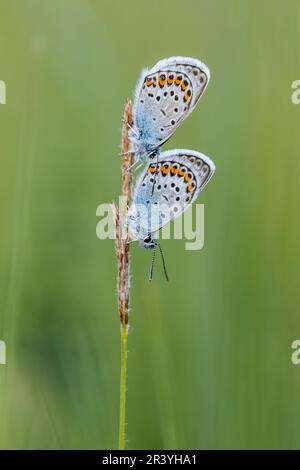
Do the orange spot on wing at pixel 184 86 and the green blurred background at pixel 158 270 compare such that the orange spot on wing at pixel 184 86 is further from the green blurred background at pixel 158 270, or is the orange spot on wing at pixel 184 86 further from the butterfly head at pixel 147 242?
the butterfly head at pixel 147 242

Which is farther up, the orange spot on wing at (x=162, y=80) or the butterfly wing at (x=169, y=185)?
the orange spot on wing at (x=162, y=80)

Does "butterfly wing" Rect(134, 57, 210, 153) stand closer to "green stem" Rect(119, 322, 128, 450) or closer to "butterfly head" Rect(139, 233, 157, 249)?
"butterfly head" Rect(139, 233, 157, 249)

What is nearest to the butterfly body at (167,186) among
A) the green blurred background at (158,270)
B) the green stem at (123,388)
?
the green blurred background at (158,270)

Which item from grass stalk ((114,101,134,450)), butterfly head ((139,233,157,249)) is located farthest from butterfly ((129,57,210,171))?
grass stalk ((114,101,134,450))

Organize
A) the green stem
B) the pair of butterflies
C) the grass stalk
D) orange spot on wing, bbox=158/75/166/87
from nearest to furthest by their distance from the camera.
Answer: the green stem → the grass stalk → the pair of butterflies → orange spot on wing, bbox=158/75/166/87

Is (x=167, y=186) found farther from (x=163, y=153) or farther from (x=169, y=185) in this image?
(x=163, y=153)

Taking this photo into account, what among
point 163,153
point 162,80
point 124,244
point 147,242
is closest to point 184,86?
point 162,80
